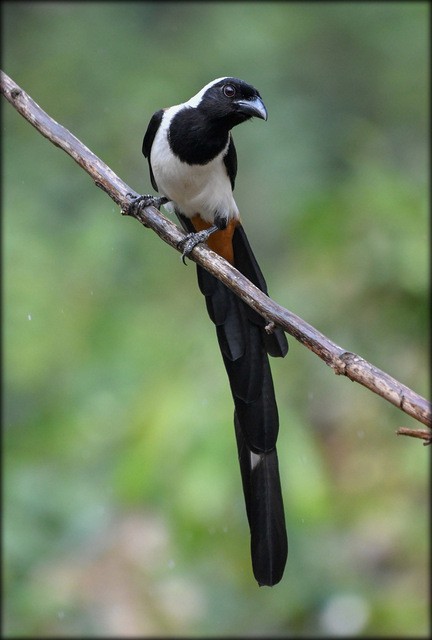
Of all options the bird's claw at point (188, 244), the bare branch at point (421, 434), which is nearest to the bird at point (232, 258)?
the bird's claw at point (188, 244)

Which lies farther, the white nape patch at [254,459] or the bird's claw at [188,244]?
the white nape patch at [254,459]

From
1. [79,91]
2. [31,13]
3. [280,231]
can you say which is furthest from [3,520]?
[31,13]

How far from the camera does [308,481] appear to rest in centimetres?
285

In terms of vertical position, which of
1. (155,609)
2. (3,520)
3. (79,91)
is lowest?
(155,609)

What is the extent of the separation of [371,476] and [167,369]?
84 centimetres

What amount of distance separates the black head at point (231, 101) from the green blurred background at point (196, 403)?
662mm

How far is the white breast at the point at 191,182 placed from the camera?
2.82 m

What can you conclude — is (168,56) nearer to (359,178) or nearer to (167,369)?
(359,178)

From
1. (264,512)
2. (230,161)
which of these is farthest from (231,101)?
(264,512)

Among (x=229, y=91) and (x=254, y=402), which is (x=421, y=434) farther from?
(x=229, y=91)

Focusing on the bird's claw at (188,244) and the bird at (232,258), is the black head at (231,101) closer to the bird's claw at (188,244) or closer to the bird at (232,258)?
the bird at (232,258)

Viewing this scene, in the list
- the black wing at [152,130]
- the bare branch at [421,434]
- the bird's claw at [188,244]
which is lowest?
the bare branch at [421,434]

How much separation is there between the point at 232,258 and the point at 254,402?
0.44 meters

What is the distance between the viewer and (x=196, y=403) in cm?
287
